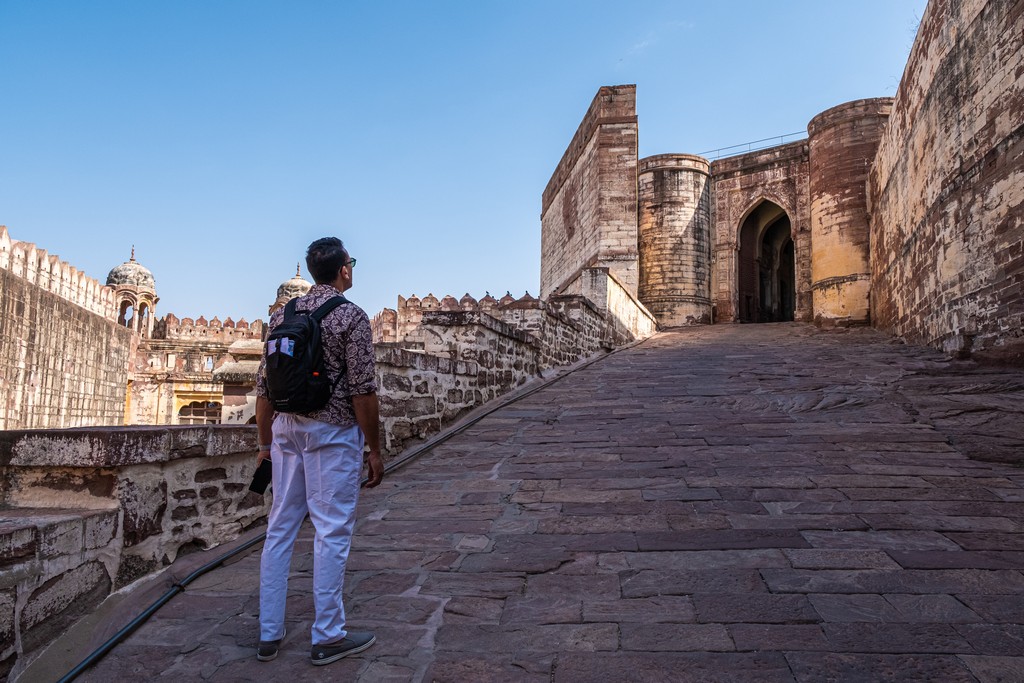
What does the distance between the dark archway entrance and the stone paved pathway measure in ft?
64.9

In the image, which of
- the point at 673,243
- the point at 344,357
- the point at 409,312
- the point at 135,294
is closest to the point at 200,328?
the point at 135,294

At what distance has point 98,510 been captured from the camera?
2.59 m

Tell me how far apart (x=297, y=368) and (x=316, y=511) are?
514 mm

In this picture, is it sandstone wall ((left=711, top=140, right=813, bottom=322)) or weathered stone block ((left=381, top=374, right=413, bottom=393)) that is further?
sandstone wall ((left=711, top=140, right=813, bottom=322))

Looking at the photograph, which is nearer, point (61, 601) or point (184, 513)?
point (61, 601)

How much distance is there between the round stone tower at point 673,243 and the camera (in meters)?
23.1

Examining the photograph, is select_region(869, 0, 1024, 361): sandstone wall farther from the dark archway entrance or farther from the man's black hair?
the dark archway entrance

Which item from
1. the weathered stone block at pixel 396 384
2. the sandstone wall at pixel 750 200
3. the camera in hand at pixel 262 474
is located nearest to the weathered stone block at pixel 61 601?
the camera in hand at pixel 262 474

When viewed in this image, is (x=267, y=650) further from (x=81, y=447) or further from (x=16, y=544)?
(x=81, y=447)

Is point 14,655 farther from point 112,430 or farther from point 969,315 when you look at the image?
point 969,315

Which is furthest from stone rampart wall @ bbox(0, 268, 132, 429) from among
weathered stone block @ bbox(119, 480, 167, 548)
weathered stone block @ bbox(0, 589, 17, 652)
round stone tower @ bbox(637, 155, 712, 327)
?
round stone tower @ bbox(637, 155, 712, 327)

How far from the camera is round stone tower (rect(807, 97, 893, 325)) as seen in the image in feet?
58.7

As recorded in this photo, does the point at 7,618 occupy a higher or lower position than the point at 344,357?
lower

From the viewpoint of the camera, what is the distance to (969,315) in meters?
8.43
